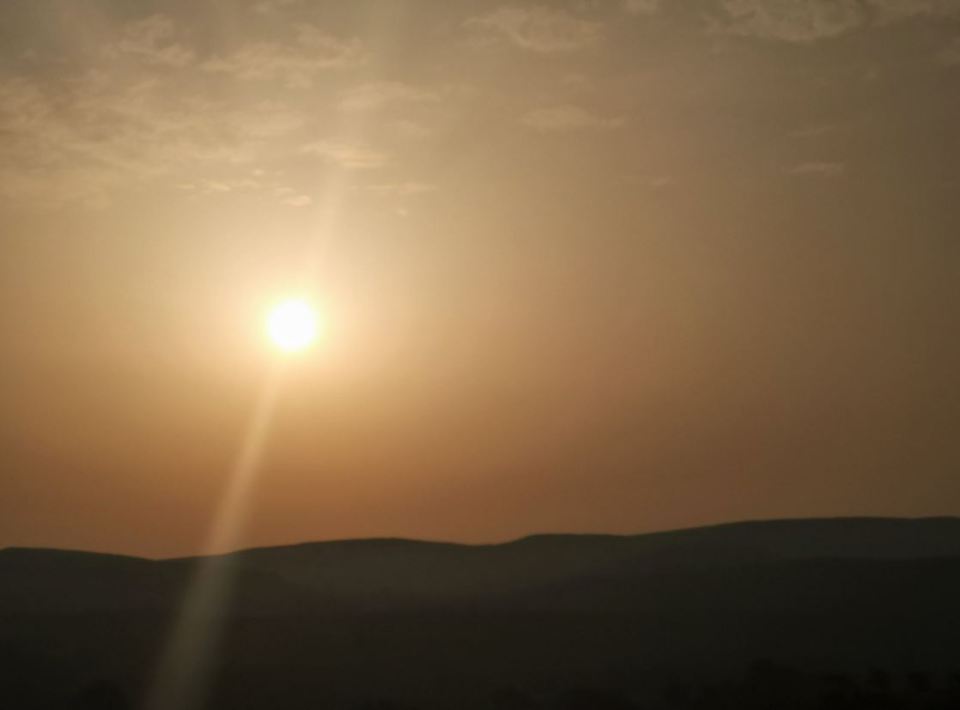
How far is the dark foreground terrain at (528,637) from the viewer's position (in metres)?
50.4

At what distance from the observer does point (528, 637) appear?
67.6 metres

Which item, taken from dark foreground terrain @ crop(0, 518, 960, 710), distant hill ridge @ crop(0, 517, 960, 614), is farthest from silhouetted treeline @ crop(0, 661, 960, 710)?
distant hill ridge @ crop(0, 517, 960, 614)

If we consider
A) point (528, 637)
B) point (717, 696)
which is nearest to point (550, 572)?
point (528, 637)

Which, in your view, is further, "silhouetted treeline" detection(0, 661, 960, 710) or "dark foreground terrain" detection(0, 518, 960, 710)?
"dark foreground terrain" detection(0, 518, 960, 710)

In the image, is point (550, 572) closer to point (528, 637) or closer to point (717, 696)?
point (528, 637)

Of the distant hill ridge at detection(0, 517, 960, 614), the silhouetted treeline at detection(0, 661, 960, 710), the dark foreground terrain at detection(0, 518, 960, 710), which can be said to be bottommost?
the silhouetted treeline at detection(0, 661, 960, 710)

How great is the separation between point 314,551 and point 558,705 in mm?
90247

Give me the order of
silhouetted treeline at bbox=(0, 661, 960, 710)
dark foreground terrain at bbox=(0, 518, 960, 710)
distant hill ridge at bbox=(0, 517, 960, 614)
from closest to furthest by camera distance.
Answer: silhouetted treeline at bbox=(0, 661, 960, 710) → dark foreground terrain at bbox=(0, 518, 960, 710) → distant hill ridge at bbox=(0, 517, 960, 614)

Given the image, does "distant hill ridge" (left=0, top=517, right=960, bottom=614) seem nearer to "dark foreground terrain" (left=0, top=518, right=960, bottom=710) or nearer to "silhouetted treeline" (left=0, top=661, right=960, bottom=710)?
"dark foreground terrain" (left=0, top=518, right=960, bottom=710)

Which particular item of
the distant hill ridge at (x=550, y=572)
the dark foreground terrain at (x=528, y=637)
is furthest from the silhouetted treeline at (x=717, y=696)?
the distant hill ridge at (x=550, y=572)

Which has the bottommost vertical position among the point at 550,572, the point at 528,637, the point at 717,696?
the point at 717,696

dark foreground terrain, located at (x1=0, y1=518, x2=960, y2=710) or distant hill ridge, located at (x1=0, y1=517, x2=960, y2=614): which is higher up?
distant hill ridge, located at (x1=0, y1=517, x2=960, y2=614)

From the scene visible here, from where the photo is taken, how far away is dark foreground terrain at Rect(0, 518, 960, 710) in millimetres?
50375

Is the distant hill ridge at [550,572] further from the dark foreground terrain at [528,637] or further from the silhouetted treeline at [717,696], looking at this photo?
the silhouetted treeline at [717,696]
